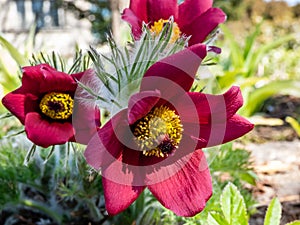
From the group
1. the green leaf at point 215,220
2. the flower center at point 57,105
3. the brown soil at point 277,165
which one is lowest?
the brown soil at point 277,165

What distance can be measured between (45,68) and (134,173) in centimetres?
20

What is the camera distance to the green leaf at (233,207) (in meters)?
0.78

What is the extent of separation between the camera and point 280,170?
1.70m

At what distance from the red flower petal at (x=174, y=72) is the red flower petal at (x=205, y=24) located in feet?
0.56

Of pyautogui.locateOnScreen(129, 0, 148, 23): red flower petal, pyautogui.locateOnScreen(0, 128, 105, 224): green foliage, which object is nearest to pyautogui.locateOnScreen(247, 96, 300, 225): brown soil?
pyautogui.locateOnScreen(0, 128, 105, 224): green foliage

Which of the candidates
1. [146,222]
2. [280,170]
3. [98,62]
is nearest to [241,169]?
[146,222]

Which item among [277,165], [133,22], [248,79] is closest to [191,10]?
[133,22]

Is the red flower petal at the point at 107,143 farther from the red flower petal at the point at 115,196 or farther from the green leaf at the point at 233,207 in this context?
the green leaf at the point at 233,207

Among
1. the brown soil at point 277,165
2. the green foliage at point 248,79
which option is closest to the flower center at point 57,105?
the brown soil at point 277,165

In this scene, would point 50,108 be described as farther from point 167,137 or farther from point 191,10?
point 191,10

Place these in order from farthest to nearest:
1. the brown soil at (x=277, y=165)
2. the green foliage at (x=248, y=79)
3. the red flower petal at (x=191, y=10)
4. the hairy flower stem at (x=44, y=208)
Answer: the green foliage at (x=248, y=79) < the brown soil at (x=277, y=165) < the hairy flower stem at (x=44, y=208) < the red flower petal at (x=191, y=10)

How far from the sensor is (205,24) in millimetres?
781

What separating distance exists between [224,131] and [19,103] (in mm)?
299

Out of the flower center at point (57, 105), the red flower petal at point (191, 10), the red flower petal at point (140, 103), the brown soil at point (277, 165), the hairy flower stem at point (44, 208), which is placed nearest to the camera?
the red flower petal at point (140, 103)
